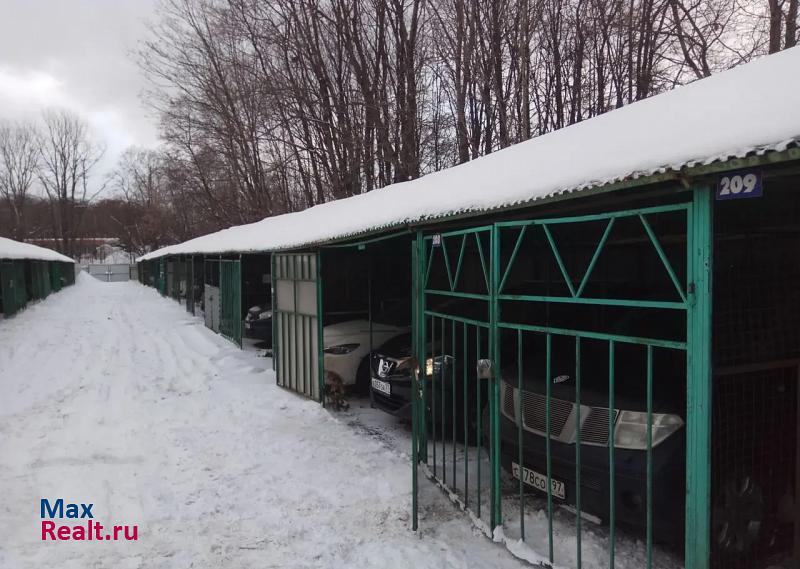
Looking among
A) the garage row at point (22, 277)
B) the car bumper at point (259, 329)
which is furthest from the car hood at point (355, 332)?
the garage row at point (22, 277)

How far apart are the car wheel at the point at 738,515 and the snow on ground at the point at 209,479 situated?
1.28 metres

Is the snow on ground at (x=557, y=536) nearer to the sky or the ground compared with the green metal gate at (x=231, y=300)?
nearer to the ground

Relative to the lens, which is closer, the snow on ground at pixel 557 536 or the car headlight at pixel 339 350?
the snow on ground at pixel 557 536

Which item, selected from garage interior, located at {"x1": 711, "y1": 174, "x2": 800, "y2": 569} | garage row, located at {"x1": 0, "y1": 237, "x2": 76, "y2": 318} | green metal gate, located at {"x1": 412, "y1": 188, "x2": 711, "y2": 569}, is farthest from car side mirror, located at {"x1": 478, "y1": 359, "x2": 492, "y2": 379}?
garage row, located at {"x1": 0, "y1": 237, "x2": 76, "y2": 318}

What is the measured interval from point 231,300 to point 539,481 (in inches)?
426


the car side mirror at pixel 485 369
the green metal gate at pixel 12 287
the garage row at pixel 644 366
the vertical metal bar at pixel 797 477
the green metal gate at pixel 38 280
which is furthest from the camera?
the green metal gate at pixel 38 280

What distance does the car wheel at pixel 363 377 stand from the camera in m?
7.71

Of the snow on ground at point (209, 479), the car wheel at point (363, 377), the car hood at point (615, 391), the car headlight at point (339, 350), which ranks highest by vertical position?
the car hood at point (615, 391)

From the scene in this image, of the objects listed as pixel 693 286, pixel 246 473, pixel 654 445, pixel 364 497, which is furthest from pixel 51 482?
Answer: pixel 693 286

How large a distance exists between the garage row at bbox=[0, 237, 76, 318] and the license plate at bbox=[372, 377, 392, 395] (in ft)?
53.8

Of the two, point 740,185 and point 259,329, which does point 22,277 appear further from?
point 740,185

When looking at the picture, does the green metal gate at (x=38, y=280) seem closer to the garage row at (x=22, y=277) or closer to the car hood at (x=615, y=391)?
the garage row at (x=22, y=277)

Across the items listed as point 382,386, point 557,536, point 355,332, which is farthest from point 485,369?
point 355,332

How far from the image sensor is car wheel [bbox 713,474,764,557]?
109 inches
